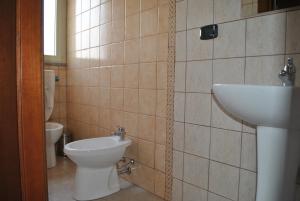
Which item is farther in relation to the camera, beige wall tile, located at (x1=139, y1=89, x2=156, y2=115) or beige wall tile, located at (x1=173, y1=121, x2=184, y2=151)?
beige wall tile, located at (x1=139, y1=89, x2=156, y2=115)

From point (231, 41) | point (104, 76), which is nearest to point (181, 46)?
point (231, 41)

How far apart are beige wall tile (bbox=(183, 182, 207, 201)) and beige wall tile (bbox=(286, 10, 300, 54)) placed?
838 mm

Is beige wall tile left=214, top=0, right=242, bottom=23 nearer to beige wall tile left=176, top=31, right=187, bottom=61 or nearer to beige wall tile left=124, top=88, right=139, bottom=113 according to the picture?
beige wall tile left=176, top=31, right=187, bottom=61

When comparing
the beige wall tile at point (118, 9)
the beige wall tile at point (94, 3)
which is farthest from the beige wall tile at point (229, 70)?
the beige wall tile at point (94, 3)

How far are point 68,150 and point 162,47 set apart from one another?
2.87 ft

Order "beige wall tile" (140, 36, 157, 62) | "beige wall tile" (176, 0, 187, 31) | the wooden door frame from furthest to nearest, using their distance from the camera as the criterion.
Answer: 1. "beige wall tile" (140, 36, 157, 62)
2. "beige wall tile" (176, 0, 187, 31)
3. the wooden door frame

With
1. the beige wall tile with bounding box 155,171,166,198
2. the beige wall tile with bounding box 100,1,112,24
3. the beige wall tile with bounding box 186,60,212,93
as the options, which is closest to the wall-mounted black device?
the beige wall tile with bounding box 186,60,212,93

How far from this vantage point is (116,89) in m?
1.99

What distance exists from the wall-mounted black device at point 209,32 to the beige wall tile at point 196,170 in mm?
662

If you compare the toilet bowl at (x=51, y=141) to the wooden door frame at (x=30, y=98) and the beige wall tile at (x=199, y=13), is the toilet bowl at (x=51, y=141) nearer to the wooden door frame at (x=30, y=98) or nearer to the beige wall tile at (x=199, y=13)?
the beige wall tile at (x=199, y=13)

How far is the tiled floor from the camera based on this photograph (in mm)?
1609

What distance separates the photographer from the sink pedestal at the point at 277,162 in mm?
830

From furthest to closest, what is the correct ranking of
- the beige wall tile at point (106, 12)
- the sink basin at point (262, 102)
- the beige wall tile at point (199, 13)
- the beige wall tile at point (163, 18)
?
1. the beige wall tile at point (106, 12)
2. the beige wall tile at point (163, 18)
3. the beige wall tile at point (199, 13)
4. the sink basin at point (262, 102)

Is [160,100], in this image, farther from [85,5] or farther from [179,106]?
[85,5]
